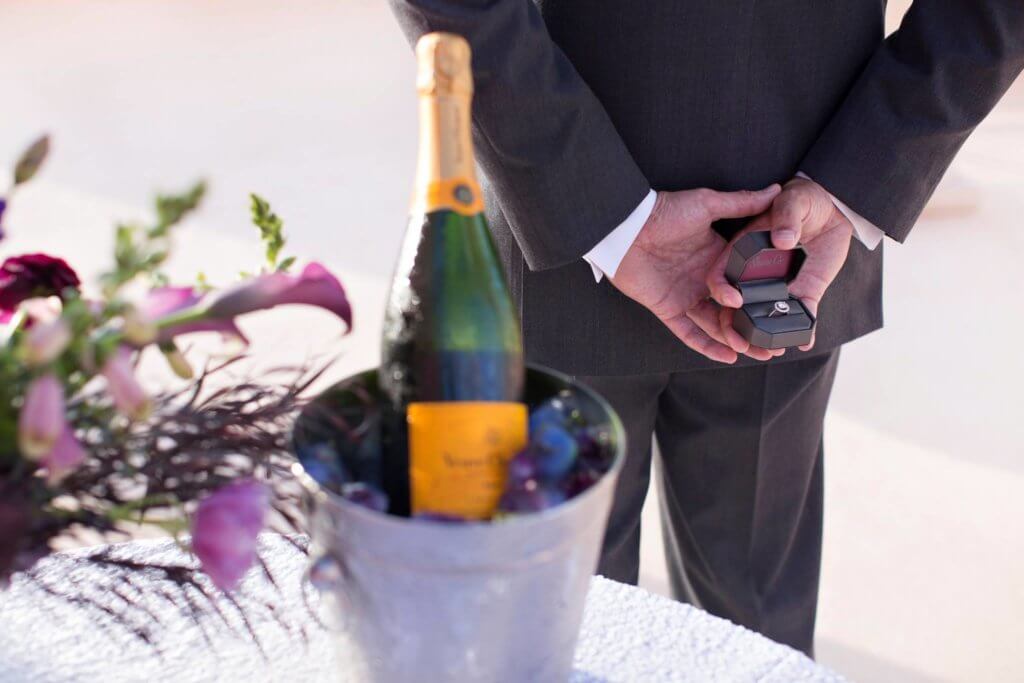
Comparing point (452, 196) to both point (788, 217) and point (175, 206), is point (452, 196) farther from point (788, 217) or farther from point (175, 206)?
point (788, 217)

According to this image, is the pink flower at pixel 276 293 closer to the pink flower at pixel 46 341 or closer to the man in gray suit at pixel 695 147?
the pink flower at pixel 46 341

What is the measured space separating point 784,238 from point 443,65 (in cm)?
49

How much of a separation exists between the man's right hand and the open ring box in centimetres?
5

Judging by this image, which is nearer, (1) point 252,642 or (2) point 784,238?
(1) point 252,642

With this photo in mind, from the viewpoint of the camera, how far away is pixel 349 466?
52 centimetres

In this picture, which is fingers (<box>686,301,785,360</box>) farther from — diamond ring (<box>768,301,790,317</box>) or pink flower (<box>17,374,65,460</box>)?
pink flower (<box>17,374,65,460</box>)

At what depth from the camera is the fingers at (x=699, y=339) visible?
1.00 metres

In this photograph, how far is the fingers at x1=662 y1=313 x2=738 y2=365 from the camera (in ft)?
3.29

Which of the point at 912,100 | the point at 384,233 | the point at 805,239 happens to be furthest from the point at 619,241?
the point at 384,233

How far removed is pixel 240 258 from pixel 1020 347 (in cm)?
199

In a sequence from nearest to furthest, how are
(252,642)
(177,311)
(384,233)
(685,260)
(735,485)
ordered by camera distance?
1. (177,311)
2. (252,642)
3. (685,260)
4. (735,485)
5. (384,233)

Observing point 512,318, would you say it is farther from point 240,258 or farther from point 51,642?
point 240,258

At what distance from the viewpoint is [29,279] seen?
0.51 metres

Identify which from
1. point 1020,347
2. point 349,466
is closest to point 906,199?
point 349,466
